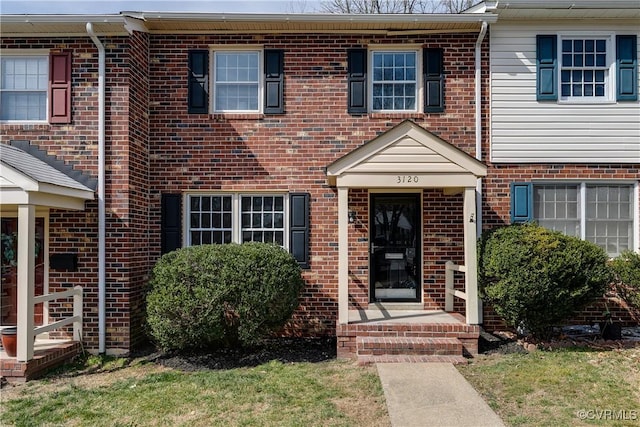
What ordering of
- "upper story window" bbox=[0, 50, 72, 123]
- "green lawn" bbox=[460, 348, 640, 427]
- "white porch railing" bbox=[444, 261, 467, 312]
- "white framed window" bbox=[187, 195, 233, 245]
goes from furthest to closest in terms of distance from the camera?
"white framed window" bbox=[187, 195, 233, 245] < "white porch railing" bbox=[444, 261, 467, 312] < "upper story window" bbox=[0, 50, 72, 123] < "green lawn" bbox=[460, 348, 640, 427]

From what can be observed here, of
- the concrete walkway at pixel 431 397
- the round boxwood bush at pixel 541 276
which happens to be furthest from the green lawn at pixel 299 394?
the round boxwood bush at pixel 541 276

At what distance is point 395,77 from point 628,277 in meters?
5.30

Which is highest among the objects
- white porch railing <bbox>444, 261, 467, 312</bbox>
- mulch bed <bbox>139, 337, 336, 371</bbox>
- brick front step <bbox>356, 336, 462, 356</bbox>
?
white porch railing <bbox>444, 261, 467, 312</bbox>

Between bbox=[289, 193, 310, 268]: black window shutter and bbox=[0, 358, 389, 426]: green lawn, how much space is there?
84.1 inches

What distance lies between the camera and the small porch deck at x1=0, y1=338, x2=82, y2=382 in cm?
627

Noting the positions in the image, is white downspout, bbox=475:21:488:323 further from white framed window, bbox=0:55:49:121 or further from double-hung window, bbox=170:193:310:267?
white framed window, bbox=0:55:49:121

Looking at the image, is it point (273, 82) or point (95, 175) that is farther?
point (273, 82)

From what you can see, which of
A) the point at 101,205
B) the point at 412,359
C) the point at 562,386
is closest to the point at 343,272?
the point at 412,359

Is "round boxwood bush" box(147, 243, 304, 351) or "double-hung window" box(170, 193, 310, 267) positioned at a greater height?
"double-hung window" box(170, 193, 310, 267)

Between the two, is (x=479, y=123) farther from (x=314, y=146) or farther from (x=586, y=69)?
(x=314, y=146)

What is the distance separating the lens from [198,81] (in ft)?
27.8

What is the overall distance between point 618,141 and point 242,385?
7826 millimetres

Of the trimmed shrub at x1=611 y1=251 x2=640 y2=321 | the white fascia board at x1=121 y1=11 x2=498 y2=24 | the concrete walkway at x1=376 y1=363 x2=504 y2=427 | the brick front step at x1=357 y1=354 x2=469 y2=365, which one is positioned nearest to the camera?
the concrete walkway at x1=376 y1=363 x2=504 y2=427

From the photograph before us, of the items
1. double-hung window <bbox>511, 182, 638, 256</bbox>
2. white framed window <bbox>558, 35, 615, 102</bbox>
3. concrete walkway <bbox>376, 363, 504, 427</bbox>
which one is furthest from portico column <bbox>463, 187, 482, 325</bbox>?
white framed window <bbox>558, 35, 615, 102</bbox>
